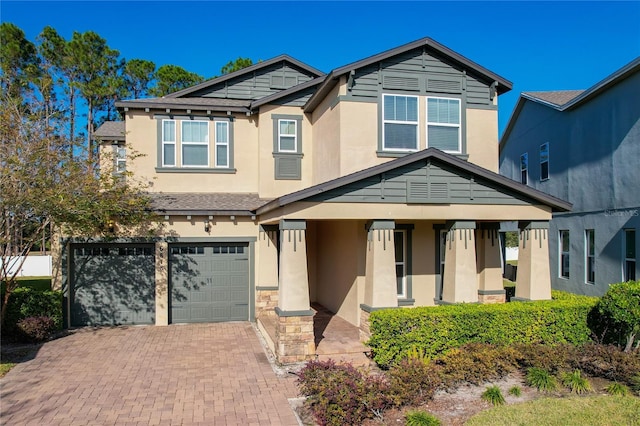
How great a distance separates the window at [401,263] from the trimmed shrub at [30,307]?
927cm

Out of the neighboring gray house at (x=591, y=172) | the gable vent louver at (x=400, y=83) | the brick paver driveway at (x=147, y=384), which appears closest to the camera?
the brick paver driveway at (x=147, y=384)

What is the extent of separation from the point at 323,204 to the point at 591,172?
10.5 m

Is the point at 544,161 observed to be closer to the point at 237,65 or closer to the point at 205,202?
the point at 205,202

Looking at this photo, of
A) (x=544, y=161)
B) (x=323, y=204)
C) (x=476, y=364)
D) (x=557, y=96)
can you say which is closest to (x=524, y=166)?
(x=544, y=161)

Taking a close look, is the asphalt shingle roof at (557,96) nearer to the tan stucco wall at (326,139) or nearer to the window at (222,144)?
the tan stucco wall at (326,139)

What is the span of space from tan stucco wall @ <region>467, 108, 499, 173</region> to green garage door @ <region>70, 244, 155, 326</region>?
9.71m

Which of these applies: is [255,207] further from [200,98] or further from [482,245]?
[482,245]

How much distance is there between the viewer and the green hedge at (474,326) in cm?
937

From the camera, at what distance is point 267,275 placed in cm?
1358

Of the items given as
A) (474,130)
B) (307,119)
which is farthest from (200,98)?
(474,130)

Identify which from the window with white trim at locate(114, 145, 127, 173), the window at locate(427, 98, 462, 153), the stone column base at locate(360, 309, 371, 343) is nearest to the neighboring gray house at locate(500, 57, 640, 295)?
the window at locate(427, 98, 462, 153)

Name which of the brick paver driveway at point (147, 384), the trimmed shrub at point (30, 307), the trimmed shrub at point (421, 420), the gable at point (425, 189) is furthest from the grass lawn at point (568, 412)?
the trimmed shrub at point (30, 307)

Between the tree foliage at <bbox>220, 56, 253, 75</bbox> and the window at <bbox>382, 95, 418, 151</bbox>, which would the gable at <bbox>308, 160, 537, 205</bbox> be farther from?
the tree foliage at <bbox>220, 56, 253, 75</bbox>

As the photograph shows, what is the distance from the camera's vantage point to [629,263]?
43.3 feet
